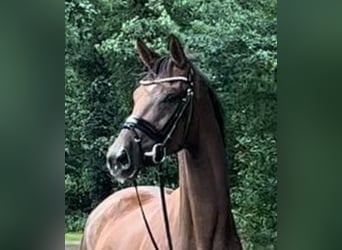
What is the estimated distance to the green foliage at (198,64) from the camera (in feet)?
5.76

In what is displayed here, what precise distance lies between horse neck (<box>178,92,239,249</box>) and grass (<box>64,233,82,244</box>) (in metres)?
0.34

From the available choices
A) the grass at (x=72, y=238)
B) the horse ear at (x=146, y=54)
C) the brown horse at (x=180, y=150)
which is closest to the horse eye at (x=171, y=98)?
the brown horse at (x=180, y=150)

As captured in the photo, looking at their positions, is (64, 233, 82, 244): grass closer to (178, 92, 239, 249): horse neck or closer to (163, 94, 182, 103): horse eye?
(178, 92, 239, 249): horse neck

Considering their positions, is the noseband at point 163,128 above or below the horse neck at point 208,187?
above

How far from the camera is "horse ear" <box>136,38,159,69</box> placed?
1.77 meters

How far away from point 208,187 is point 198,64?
352 mm

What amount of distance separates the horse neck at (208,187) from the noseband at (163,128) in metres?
0.07

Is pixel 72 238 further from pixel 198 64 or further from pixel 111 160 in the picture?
pixel 198 64

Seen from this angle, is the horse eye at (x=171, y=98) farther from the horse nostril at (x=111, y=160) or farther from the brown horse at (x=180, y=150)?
the horse nostril at (x=111, y=160)

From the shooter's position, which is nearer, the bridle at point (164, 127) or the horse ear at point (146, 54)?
the bridle at point (164, 127)

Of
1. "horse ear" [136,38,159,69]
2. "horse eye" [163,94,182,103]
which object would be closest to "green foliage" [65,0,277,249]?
"horse ear" [136,38,159,69]
